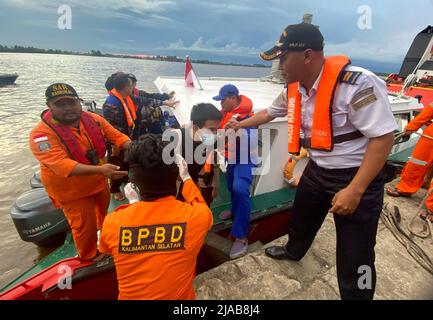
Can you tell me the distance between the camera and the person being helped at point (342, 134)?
57.3 inches

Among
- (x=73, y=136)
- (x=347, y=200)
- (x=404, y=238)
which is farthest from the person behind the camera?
(x=404, y=238)

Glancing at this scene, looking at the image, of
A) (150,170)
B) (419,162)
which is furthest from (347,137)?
(419,162)

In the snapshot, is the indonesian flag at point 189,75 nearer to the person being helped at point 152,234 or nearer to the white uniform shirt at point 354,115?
the white uniform shirt at point 354,115

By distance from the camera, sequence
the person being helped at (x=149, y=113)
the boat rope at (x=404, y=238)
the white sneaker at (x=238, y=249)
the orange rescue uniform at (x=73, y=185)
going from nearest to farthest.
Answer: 1. the orange rescue uniform at (x=73, y=185)
2. the boat rope at (x=404, y=238)
3. the white sneaker at (x=238, y=249)
4. the person being helped at (x=149, y=113)

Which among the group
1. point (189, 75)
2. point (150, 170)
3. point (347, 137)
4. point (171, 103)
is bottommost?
point (150, 170)

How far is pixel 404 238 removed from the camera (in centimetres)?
316

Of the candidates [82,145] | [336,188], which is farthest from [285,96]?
[82,145]

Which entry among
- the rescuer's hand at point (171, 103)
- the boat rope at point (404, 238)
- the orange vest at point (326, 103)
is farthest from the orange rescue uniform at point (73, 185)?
the boat rope at point (404, 238)

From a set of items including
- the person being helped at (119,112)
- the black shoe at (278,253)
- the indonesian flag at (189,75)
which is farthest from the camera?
the indonesian flag at (189,75)

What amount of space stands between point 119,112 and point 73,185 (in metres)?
1.94

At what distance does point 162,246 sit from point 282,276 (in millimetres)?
1622

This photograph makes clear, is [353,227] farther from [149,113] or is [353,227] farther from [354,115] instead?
[149,113]

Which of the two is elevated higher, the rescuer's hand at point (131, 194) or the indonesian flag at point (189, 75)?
the indonesian flag at point (189, 75)

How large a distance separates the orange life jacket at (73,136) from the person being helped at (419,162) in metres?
4.54
